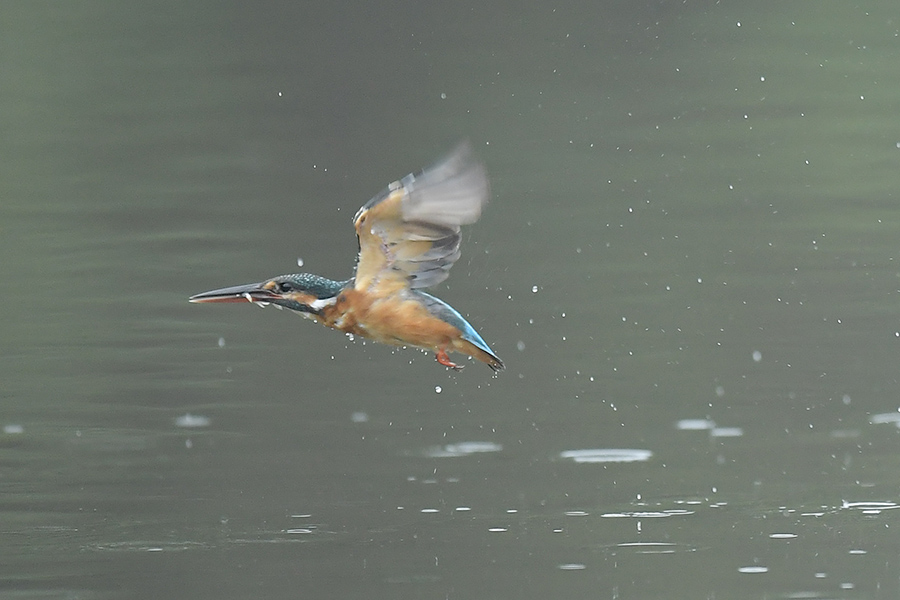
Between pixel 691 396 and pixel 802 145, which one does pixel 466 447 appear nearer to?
pixel 691 396

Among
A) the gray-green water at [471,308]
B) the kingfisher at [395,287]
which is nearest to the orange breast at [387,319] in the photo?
the kingfisher at [395,287]

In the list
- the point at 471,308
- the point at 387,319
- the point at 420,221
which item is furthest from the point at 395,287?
the point at 471,308

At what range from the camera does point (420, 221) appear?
11.8ft

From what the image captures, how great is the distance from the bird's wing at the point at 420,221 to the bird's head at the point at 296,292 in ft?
0.27

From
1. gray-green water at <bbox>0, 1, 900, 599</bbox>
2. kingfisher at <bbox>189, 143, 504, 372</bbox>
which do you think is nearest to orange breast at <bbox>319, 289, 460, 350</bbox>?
kingfisher at <bbox>189, 143, 504, 372</bbox>

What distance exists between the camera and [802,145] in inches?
316

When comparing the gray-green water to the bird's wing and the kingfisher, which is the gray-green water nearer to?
the kingfisher

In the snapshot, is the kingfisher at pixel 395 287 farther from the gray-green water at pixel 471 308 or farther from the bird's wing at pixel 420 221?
the gray-green water at pixel 471 308

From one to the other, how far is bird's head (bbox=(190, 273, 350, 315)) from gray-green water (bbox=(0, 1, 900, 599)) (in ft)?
1.99

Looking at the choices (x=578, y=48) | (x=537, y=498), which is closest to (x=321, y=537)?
(x=537, y=498)

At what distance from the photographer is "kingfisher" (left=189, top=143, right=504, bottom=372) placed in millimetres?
3580

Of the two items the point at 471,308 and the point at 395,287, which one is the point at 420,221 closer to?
the point at 395,287

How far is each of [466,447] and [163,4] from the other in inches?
280

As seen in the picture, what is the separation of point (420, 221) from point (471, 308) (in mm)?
2319
